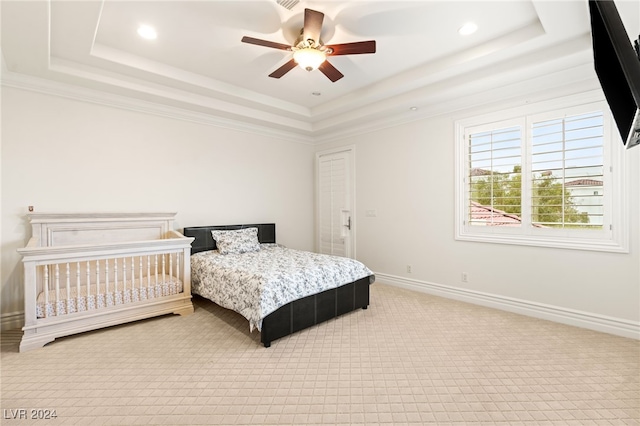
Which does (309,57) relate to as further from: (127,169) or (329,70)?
(127,169)

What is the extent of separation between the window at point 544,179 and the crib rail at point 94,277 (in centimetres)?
371

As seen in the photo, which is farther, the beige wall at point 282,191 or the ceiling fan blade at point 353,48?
the beige wall at point 282,191

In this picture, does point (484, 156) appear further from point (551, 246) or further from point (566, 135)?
point (551, 246)

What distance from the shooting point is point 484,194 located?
12.5 ft

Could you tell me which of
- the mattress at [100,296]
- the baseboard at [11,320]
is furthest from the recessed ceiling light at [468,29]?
the baseboard at [11,320]

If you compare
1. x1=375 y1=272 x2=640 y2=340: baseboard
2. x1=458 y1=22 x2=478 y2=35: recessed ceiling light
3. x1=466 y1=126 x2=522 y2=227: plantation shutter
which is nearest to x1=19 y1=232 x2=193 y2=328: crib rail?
x1=375 y1=272 x2=640 y2=340: baseboard

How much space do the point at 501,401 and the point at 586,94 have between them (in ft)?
10.2

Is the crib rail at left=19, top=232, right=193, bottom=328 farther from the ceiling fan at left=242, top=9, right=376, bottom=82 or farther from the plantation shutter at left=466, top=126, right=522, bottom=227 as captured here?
the plantation shutter at left=466, top=126, right=522, bottom=227

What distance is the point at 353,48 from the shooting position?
2566mm

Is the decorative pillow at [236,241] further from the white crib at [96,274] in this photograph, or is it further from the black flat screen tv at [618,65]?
the black flat screen tv at [618,65]

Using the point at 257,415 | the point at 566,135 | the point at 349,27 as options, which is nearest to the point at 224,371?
the point at 257,415

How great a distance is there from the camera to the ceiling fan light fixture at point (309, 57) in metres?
2.60

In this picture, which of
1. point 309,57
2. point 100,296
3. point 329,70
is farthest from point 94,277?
point 329,70

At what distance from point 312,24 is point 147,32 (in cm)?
161
